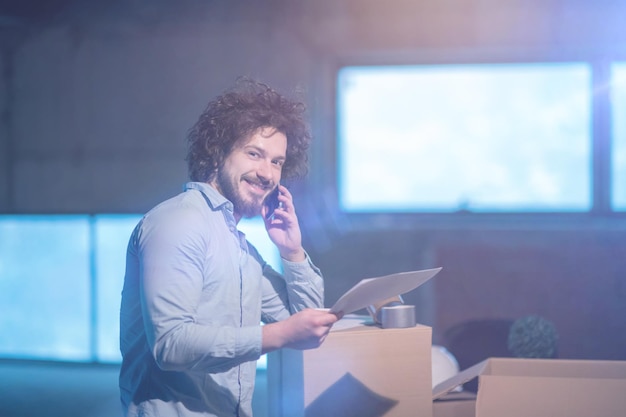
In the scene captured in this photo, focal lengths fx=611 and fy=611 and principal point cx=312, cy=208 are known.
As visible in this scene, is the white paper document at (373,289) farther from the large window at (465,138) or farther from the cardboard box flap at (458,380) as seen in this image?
the large window at (465,138)

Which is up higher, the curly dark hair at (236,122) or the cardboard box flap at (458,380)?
the curly dark hair at (236,122)

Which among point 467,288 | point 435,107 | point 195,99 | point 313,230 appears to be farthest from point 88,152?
point 467,288

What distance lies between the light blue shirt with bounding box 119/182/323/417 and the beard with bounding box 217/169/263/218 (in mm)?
54

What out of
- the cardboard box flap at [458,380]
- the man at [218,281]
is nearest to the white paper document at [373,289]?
the man at [218,281]

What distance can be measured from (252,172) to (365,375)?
574mm

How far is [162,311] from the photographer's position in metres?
1.19

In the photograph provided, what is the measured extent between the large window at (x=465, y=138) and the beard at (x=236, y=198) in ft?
5.87

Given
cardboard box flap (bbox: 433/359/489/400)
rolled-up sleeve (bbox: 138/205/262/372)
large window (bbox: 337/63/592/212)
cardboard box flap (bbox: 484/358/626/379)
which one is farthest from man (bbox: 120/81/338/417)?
large window (bbox: 337/63/592/212)

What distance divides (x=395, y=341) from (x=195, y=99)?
234 centimetres

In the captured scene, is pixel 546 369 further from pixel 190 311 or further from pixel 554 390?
pixel 190 311

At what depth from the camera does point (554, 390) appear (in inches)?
57.6

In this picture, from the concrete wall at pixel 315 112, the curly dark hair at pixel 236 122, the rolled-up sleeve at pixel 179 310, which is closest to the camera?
the rolled-up sleeve at pixel 179 310

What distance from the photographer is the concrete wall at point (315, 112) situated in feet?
10.3

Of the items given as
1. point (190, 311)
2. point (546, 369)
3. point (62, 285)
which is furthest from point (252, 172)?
point (62, 285)
